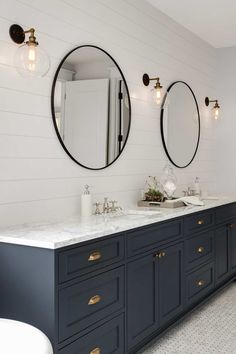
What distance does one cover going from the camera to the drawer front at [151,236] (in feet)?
8.46

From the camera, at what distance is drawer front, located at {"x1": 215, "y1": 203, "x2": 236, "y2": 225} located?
3.93m

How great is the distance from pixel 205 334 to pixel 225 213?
1343 mm

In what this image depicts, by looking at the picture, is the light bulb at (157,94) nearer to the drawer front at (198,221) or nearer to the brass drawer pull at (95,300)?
the drawer front at (198,221)

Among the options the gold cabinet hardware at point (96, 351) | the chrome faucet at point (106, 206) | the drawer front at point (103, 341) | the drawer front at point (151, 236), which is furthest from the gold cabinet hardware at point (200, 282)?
the gold cabinet hardware at point (96, 351)

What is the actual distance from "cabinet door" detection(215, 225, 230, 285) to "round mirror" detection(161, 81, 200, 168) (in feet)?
2.69

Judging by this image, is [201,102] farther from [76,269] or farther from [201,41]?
[76,269]

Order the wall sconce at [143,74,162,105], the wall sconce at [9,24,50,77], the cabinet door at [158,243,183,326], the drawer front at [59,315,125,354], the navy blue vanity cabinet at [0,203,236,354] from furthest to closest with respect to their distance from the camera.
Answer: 1. the wall sconce at [143,74,162,105]
2. the cabinet door at [158,243,183,326]
3. the wall sconce at [9,24,50,77]
4. the drawer front at [59,315,125,354]
5. the navy blue vanity cabinet at [0,203,236,354]

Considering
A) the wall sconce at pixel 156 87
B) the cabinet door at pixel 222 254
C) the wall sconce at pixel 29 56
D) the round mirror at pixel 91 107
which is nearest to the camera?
the wall sconce at pixel 29 56

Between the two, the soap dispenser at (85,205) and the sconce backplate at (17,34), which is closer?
the sconce backplate at (17,34)

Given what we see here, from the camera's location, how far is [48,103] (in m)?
2.66

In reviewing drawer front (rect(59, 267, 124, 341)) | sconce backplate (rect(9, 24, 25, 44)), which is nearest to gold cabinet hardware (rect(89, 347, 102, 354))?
drawer front (rect(59, 267, 124, 341))

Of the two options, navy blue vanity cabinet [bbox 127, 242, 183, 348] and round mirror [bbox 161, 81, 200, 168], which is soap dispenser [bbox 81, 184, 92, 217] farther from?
round mirror [bbox 161, 81, 200, 168]

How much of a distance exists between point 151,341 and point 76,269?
1.06 m

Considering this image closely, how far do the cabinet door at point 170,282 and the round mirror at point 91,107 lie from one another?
825 millimetres
